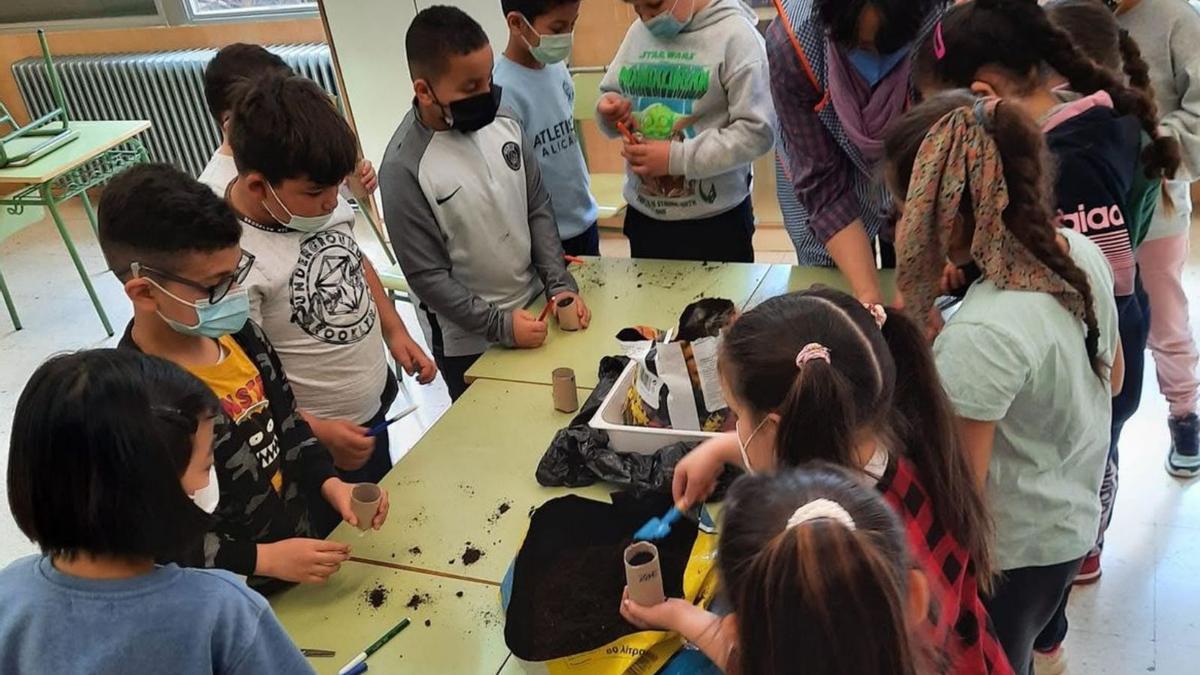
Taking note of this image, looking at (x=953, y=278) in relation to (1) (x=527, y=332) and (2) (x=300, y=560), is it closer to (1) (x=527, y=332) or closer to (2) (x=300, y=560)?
(1) (x=527, y=332)

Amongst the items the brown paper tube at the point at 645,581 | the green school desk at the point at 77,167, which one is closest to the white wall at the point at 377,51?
the green school desk at the point at 77,167

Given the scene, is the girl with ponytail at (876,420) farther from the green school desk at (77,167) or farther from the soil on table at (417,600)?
the green school desk at (77,167)

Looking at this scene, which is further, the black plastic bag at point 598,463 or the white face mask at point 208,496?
the black plastic bag at point 598,463

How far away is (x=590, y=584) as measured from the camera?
1434 mm

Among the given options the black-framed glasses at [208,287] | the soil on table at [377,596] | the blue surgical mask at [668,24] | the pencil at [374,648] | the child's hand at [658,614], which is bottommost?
the soil on table at [377,596]

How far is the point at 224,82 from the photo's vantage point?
2352mm

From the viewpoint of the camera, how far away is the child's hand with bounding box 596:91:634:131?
2.45 metres

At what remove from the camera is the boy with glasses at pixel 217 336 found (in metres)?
1.56

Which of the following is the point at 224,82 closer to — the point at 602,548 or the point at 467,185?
the point at 467,185

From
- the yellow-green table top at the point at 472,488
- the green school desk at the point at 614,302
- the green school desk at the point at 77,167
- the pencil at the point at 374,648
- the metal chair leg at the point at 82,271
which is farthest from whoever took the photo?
the metal chair leg at the point at 82,271

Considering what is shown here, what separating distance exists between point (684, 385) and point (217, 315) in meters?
0.85


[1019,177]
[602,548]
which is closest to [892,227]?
[1019,177]

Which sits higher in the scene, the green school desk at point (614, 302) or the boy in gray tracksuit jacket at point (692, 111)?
the boy in gray tracksuit jacket at point (692, 111)

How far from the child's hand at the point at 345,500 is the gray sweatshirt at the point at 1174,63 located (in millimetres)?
1955
